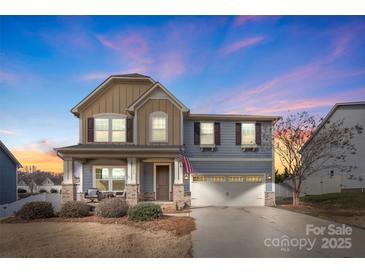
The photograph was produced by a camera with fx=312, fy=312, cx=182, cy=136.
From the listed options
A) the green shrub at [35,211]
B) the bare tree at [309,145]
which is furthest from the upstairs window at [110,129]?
the bare tree at [309,145]

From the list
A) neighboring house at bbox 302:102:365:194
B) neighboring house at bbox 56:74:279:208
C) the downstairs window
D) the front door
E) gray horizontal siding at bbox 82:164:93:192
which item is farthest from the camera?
the front door

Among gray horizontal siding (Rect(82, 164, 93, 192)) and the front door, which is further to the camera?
the front door

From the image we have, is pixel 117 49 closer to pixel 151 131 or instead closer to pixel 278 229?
pixel 151 131

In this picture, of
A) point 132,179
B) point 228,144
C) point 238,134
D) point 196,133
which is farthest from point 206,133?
point 132,179

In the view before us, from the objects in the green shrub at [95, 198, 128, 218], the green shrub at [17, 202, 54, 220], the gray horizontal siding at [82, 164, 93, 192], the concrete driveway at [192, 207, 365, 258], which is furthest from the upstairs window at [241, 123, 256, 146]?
the green shrub at [17, 202, 54, 220]

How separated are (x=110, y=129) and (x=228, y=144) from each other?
5368 mm

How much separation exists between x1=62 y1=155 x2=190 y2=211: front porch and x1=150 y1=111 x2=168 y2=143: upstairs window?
86 cm

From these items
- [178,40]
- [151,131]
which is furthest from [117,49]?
[151,131]

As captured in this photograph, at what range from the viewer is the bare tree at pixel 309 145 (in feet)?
41.1

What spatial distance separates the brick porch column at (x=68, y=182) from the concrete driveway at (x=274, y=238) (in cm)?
517

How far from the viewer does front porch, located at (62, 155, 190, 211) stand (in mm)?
12273

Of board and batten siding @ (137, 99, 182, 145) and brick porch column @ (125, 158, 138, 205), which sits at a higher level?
board and batten siding @ (137, 99, 182, 145)

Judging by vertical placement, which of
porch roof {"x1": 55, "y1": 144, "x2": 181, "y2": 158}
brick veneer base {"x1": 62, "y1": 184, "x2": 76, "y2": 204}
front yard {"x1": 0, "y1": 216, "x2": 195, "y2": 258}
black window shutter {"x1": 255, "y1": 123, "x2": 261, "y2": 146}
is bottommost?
front yard {"x1": 0, "y1": 216, "x2": 195, "y2": 258}

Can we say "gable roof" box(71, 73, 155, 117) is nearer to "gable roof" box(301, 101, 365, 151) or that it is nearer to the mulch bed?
the mulch bed
